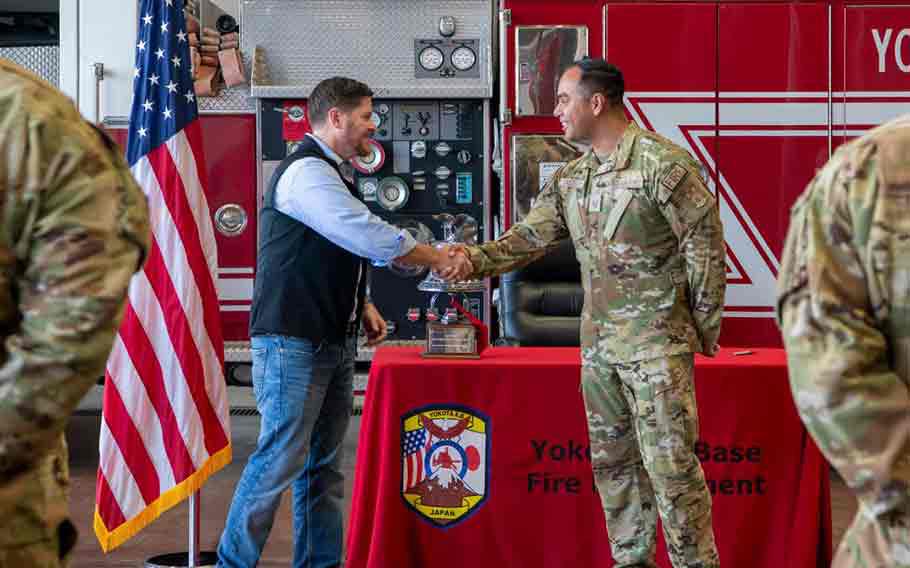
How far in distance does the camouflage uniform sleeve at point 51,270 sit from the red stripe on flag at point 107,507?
278 cm

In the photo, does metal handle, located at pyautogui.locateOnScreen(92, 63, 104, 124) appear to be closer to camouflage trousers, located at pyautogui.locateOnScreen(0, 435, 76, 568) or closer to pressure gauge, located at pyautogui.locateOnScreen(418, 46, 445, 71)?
pressure gauge, located at pyautogui.locateOnScreen(418, 46, 445, 71)

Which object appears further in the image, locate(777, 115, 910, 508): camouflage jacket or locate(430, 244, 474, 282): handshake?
locate(430, 244, 474, 282): handshake

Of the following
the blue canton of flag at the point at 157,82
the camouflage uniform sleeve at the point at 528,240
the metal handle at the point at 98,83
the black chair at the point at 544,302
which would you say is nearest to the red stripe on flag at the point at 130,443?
the blue canton of flag at the point at 157,82

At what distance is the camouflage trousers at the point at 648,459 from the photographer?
3838 millimetres

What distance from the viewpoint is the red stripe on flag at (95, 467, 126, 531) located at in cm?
444

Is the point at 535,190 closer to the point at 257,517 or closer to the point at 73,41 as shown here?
the point at 73,41

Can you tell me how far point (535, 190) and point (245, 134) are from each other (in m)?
1.76

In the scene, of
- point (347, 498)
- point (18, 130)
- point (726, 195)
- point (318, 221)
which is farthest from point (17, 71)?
point (726, 195)

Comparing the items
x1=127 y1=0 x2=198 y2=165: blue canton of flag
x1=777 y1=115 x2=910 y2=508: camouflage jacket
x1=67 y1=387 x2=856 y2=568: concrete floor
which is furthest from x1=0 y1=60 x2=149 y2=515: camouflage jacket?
x1=67 y1=387 x2=856 y2=568: concrete floor

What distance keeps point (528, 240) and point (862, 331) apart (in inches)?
111

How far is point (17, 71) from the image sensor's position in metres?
1.82

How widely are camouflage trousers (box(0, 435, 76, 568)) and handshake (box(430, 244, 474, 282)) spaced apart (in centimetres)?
267

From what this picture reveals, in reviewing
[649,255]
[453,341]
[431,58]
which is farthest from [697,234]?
[431,58]

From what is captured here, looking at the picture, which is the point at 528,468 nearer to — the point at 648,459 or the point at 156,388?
the point at 648,459
